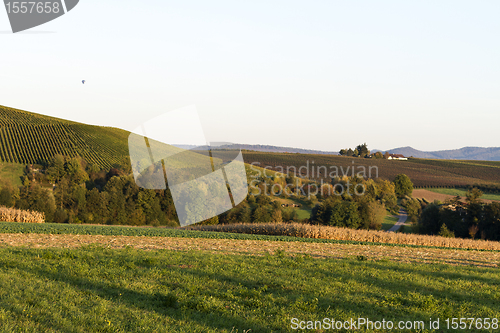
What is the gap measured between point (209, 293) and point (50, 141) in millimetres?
92862

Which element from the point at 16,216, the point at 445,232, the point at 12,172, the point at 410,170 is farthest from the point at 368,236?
the point at 410,170

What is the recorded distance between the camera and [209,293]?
10.6 meters

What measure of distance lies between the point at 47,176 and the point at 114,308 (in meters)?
72.1

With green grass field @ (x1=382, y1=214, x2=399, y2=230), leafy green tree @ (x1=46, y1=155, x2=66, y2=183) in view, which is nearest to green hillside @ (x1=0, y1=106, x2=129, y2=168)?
leafy green tree @ (x1=46, y1=155, x2=66, y2=183)

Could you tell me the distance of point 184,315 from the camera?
865 cm

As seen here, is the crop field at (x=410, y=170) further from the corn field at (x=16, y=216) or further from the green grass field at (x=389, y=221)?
the corn field at (x=16, y=216)

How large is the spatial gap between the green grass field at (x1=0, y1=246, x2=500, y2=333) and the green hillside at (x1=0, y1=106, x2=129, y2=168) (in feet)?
241

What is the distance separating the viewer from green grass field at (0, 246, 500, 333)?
8.11 meters

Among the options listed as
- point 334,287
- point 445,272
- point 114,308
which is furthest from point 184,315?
point 445,272

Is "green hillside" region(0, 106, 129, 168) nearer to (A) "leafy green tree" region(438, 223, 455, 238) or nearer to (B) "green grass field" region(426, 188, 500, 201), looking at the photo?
(A) "leafy green tree" region(438, 223, 455, 238)

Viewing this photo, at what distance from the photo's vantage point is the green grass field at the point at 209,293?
8.11 meters

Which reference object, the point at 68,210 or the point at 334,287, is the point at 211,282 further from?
the point at 68,210

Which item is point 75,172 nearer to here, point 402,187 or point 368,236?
point 368,236

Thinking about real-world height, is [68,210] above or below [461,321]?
below
